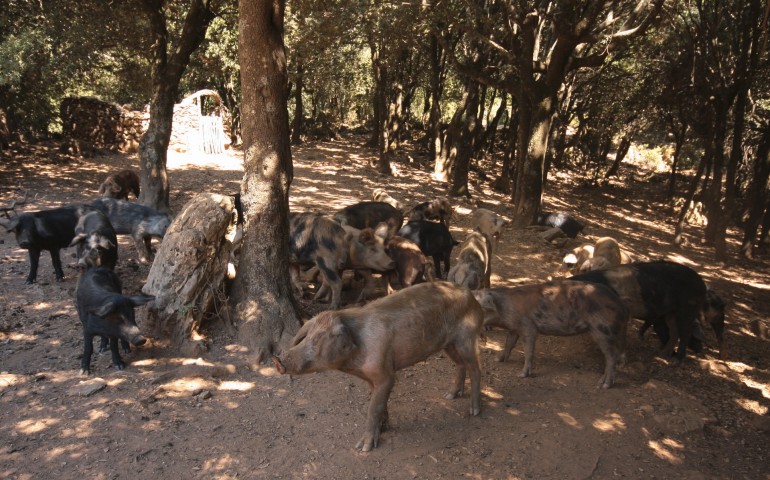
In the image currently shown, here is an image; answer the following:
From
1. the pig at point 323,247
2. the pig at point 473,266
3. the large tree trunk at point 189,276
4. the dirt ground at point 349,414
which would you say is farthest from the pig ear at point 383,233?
the large tree trunk at point 189,276

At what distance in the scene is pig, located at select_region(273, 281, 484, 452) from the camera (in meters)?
5.06

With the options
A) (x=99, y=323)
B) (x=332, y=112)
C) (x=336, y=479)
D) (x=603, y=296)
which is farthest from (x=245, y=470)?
(x=332, y=112)

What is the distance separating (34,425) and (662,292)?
785 centimetres

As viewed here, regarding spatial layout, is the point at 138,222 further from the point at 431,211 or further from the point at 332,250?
the point at 431,211

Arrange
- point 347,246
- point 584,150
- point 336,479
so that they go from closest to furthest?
1. point 336,479
2. point 347,246
3. point 584,150

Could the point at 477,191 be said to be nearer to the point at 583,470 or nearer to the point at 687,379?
the point at 687,379

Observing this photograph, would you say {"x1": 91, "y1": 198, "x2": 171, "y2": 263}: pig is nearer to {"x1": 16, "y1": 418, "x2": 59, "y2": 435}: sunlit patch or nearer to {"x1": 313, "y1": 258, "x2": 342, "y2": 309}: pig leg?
{"x1": 313, "y1": 258, "x2": 342, "y2": 309}: pig leg

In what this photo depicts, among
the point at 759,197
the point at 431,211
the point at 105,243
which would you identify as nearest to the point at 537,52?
the point at 431,211

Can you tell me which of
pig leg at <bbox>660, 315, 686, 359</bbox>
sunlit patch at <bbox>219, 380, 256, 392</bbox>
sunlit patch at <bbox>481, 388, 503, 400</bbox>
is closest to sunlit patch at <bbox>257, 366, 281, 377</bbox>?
sunlit patch at <bbox>219, 380, 256, 392</bbox>

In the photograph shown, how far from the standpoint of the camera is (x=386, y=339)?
5.35m

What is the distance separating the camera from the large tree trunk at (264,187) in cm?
692

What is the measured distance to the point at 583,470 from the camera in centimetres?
521

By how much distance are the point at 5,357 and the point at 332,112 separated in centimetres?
3507

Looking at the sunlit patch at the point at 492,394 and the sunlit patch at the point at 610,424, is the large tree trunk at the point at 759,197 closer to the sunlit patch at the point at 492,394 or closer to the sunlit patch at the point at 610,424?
the sunlit patch at the point at 610,424
